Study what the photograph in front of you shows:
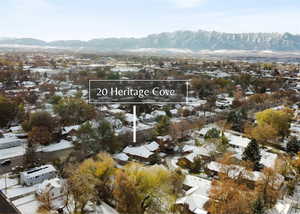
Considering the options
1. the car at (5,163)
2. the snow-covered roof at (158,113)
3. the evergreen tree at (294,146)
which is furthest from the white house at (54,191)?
the evergreen tree at (294,146)

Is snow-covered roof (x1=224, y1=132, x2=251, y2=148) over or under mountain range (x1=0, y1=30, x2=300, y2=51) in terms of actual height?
under

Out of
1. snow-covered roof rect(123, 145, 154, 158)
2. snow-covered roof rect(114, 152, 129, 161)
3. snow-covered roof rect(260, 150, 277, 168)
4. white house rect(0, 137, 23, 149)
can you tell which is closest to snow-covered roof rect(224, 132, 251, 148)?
snow-covered roof rect(260, 150, 277, 168)

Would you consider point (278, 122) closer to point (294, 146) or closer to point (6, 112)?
point (294, 146)

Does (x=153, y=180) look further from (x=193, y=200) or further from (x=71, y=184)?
(x=71, y=184)

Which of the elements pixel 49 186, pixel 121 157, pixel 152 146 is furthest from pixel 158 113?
pixel 49 186

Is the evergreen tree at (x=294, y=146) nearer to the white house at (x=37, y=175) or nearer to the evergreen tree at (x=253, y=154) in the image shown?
the evergreen tree at (x=253, y=154)

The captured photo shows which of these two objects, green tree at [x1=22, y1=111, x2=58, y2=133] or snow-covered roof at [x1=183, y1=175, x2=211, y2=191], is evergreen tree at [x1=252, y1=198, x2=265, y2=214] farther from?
green tree at [x1=22, y1=111, x2=58, y2=133]

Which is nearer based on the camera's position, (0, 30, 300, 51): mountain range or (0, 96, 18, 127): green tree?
(0, 96, 18, 127): green tree

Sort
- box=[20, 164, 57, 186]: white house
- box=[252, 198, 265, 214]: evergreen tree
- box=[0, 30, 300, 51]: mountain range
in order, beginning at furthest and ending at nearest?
box=[0, 30, 300, 51]: mountain range → box=[20, 164, 57, 186]: white house → box=[252, 198, 265, 214]: evergreen tree
